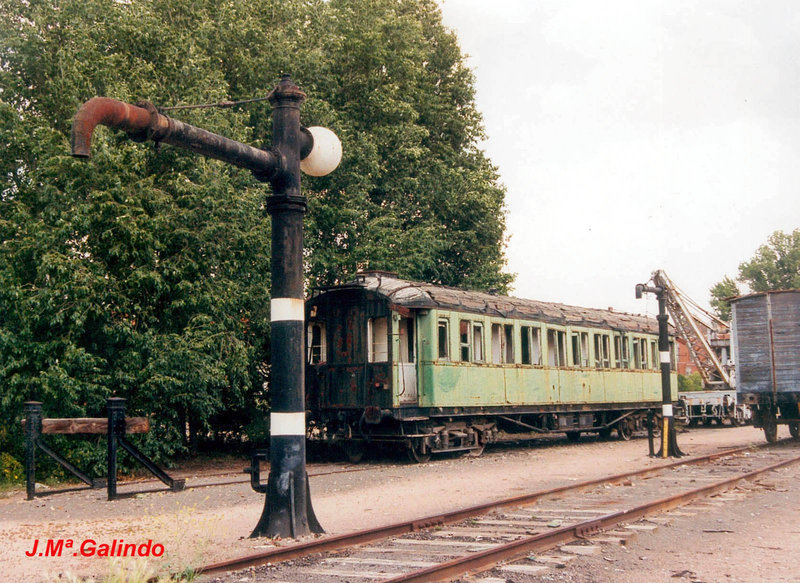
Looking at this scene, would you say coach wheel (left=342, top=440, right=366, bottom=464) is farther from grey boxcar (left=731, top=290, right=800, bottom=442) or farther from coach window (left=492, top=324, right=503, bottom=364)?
grey boxcar (left=731, top=290, right=800, bottom=442)

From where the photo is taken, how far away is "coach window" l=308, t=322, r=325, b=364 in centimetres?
2006

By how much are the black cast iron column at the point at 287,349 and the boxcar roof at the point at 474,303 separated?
29.7 ft

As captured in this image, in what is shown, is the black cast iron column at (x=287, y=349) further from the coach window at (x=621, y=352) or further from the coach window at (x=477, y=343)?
the coach window at (x=621, y=352)

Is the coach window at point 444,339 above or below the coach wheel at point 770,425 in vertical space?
above

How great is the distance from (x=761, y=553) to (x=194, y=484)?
950cm

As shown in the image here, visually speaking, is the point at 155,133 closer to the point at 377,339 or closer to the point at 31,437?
the point at 31,437

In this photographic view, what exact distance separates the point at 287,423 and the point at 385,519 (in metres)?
2.21

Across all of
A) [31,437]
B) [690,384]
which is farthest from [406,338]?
[690,384]

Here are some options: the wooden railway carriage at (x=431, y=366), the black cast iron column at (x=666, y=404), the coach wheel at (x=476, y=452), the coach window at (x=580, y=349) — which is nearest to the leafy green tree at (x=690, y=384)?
the coach window at (x=580, y=349)

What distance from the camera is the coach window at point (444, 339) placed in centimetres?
1873

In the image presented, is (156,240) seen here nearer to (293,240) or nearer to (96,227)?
Answer: (96,227)

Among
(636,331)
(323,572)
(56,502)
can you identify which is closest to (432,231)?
(636,331)

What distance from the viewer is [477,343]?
19.9 metres

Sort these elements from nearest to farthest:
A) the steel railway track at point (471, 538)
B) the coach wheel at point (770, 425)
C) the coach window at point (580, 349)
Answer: the steel railway track at point (471, 538), the coach wheel at point (770, 425), the coach window at point (580, 349)
